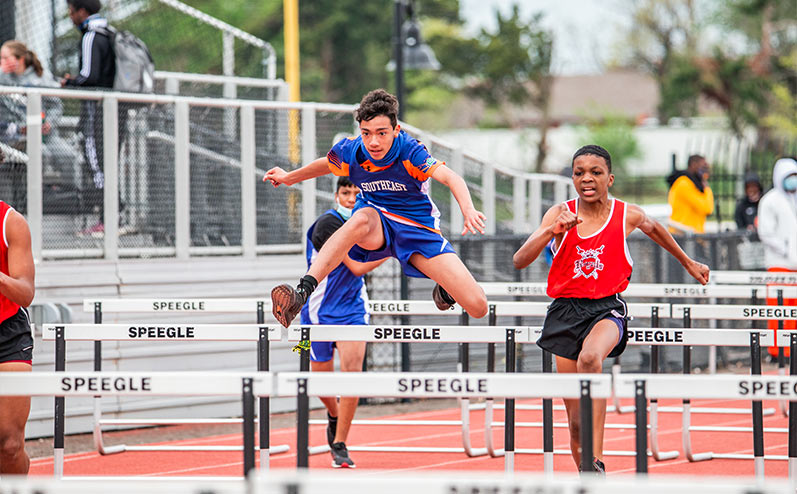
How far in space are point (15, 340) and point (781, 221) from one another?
8.78 meters

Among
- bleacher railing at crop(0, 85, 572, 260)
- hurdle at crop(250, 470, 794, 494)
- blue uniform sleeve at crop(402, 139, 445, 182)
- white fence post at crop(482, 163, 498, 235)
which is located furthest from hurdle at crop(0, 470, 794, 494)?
white fence post at crop(482, 163, 498, 235)

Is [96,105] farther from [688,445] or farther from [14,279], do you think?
[688,445]

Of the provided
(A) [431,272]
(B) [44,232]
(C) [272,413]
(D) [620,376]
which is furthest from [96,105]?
(D) [620,376]

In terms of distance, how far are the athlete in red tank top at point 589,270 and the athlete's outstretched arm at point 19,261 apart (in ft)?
8.75

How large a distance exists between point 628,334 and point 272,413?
5086mm

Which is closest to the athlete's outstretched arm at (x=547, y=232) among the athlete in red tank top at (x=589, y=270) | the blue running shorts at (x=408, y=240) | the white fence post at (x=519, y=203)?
the athlete in red tank top at (x=589, y=270)

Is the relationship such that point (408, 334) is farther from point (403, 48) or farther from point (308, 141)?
point (403, 48)

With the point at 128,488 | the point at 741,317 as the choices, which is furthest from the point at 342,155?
the point at 128,488

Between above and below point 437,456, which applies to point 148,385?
above

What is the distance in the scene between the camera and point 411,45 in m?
16.8

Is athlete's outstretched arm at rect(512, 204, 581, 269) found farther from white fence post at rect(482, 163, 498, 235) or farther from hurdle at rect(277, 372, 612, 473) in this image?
white fence post at rect(482, 163, 498, 235)

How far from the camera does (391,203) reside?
23.1ft

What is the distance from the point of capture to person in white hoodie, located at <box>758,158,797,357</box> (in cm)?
1202

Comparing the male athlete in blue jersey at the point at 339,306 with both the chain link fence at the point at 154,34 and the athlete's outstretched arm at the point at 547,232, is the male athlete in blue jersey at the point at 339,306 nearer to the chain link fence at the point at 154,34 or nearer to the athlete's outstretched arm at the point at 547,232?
the athlete's outstretched arm at the point at 547,232
